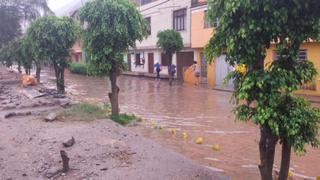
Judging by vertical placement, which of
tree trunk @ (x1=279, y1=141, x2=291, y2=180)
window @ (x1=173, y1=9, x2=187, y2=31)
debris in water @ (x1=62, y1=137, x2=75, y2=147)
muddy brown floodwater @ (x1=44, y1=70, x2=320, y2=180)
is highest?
window @ (x1=173, y1=9, x2=187, y2=31)

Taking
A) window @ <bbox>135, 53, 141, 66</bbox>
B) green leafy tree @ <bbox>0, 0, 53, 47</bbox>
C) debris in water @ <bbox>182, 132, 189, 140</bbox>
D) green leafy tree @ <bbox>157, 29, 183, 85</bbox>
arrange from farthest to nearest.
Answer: window @ <bbox>135, 53, 141, 66</bbox>, green leafy tree @ <bbox>0, 0, 53, 47</bbox>, green leafy tree @ <bbox>157, 29, 183, 85</bbox>, debris in water @ <bbox>182, 132, 189, 140</bbox>

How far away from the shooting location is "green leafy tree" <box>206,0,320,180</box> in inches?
226

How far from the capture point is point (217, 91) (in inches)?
989

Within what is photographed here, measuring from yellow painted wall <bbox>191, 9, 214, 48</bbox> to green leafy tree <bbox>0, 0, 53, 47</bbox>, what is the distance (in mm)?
10016

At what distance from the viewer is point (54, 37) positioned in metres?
20.4

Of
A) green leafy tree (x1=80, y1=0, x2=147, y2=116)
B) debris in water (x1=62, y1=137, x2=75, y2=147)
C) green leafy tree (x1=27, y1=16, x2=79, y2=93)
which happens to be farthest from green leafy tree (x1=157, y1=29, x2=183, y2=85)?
debris in water (x1=62, y1=137, x2=75, y2=147)

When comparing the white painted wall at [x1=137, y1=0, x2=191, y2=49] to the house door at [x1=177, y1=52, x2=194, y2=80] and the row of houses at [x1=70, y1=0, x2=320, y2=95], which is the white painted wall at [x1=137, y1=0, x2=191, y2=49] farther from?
the house door at [x1=177, y1=52, x2=194, y2=80]

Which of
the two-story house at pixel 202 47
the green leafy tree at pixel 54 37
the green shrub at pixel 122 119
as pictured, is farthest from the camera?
the two-story house at pixel 202 47

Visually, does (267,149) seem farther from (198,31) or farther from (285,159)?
(198,31)

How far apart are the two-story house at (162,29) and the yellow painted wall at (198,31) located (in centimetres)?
101

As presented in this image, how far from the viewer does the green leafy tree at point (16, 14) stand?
103ft

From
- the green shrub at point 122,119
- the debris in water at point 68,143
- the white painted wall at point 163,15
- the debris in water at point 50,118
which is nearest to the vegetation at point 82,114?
the debris in water at point 50,118

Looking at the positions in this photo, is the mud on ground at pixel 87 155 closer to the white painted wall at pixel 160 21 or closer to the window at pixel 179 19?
the white painted wall at pixel 160 21

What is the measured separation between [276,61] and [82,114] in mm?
9190
